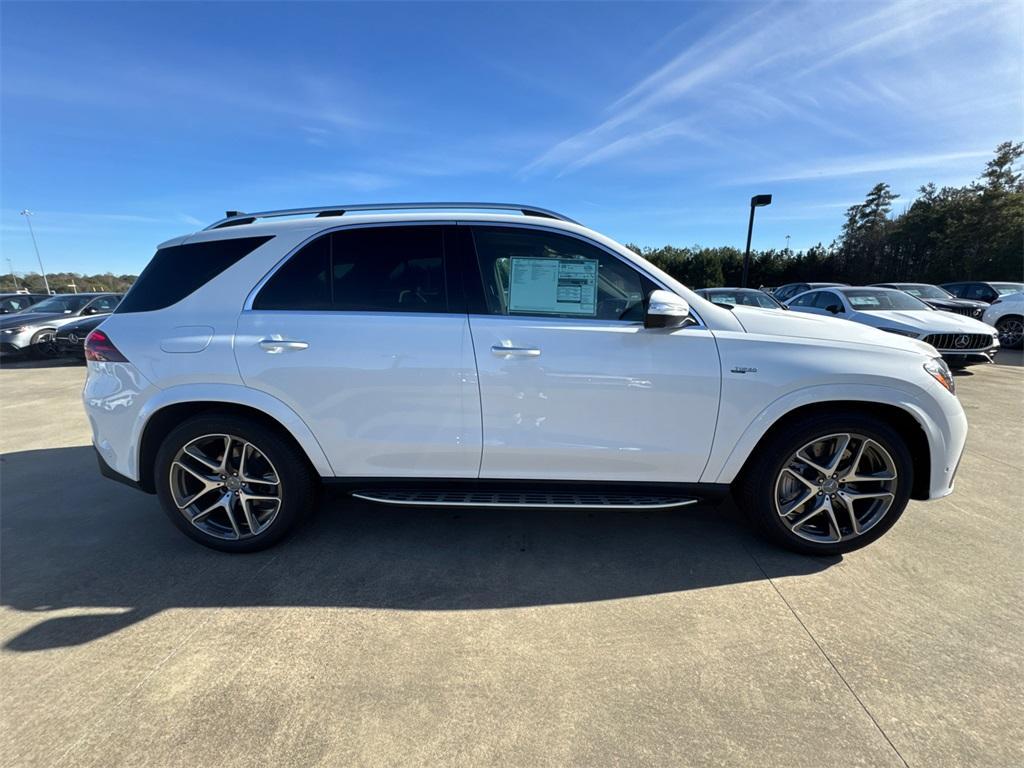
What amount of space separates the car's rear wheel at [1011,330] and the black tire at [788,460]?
42.2ft

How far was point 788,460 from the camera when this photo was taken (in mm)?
2572

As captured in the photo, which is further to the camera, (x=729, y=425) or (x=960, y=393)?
(x=960, y=393)

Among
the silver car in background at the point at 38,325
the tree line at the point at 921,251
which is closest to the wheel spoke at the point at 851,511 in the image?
the silver car in background at the point at 38,325

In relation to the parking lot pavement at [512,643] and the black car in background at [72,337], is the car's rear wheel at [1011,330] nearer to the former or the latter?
the parking lot pavement at [512,643]

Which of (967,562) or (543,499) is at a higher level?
(543,499)

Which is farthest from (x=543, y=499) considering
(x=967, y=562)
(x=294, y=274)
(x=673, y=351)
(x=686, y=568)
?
(x=967, y=562)

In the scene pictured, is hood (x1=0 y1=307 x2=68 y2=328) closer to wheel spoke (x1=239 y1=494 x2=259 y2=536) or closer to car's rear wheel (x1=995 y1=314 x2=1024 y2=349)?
wheel spoke (x1=239 y1=494 x2=259 y2=536)

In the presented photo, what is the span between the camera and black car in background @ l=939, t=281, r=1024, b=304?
14.1m

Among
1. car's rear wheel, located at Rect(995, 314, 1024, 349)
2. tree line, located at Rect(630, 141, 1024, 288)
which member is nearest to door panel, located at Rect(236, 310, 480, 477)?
car's rear wheel, located at Rect(995, 314, 1024, 349)

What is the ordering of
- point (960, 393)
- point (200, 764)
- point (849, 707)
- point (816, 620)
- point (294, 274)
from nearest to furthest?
A: 1. point (200, 764)
2. point (849, 707)
3. point (816, 620)
4. point (294, 274)
5. point (960, 393)

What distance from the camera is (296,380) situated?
8.30ft

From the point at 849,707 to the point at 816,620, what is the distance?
50 centimetres

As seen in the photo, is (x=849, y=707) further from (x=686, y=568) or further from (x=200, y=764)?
(x=200, y=764)

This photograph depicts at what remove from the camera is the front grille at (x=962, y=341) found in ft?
24.5
